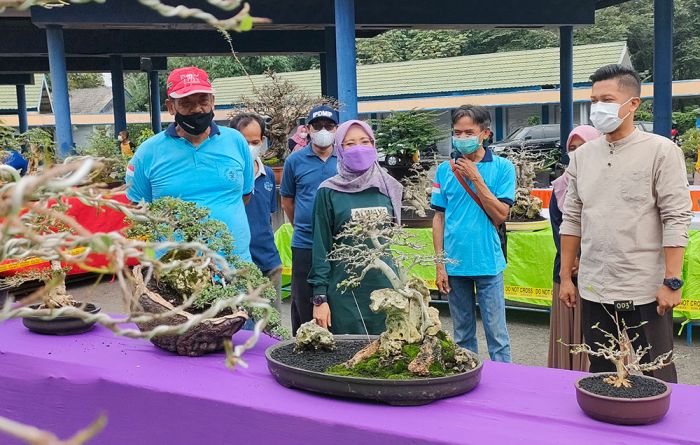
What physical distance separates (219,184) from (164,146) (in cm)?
26

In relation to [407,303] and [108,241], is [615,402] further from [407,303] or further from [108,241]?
[108,241]

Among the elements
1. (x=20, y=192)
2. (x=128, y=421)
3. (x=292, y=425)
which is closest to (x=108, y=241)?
(x=20, y=192)

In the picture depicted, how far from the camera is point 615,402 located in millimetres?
1629

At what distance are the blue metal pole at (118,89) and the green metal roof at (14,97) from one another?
11.8 metres

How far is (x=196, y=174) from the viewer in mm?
2826

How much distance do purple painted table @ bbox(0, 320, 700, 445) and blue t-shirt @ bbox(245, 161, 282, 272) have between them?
1.22 metres

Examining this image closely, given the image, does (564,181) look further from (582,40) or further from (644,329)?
(582,40)

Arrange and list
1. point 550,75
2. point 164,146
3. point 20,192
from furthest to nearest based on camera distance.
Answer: point 550,75, point 164,146, point 20,192

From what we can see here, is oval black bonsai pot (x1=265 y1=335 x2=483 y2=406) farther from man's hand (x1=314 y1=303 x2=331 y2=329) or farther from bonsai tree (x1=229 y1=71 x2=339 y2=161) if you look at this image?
bonsai tree (x1=229 y1=71 x2=339 y2=161)

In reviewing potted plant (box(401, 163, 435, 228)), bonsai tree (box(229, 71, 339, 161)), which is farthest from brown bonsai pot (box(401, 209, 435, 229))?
bonsai tree (box(229, 71, 339, 161))

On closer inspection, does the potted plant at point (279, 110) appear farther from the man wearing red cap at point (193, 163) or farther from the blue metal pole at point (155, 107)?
the blue metal pole at point (155, 107)

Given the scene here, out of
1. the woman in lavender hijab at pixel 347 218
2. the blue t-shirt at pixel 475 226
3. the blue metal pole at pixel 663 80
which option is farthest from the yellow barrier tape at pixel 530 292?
the blue metal pole at pixel 663 80

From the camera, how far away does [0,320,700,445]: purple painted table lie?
1657 millimetres

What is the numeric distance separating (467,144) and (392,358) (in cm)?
172
